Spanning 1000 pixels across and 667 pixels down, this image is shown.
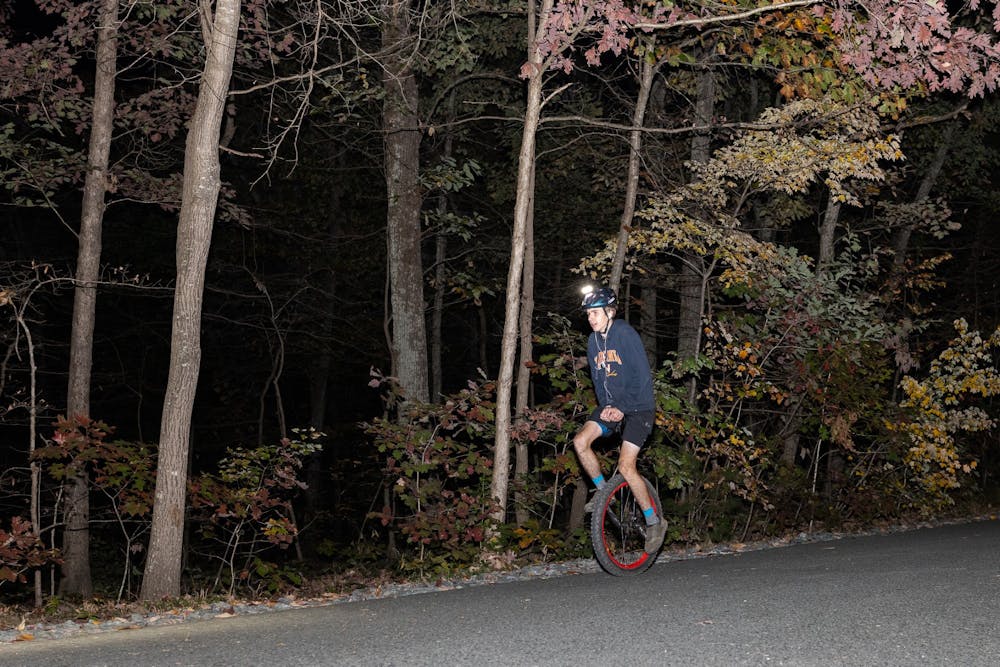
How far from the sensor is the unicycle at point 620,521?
8047 millimetres

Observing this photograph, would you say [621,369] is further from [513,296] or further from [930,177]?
[930,177]

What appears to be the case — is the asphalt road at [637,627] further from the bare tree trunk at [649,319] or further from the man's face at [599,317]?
the bare tree trunk at [649,319]

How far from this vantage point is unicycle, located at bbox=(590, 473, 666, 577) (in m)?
8.05

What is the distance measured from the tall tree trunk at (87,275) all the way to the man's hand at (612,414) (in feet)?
26.3

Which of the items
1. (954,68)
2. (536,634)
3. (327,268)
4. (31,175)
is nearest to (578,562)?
(536,634)

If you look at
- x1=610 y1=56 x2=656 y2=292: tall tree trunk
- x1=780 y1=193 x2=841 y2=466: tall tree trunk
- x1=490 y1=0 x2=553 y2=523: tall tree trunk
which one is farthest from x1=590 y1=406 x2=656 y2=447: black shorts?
x1=780 y1=193 x2=841 y2=466: tall tree trunk

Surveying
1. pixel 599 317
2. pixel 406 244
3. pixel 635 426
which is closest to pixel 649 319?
pixel 406 244

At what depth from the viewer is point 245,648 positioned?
19.0 feet

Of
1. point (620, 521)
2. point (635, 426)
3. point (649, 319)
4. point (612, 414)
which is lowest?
point (620, 521)

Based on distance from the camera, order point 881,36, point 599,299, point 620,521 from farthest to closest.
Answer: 1. point 881,36
2. point 620,521
3. point 599,299

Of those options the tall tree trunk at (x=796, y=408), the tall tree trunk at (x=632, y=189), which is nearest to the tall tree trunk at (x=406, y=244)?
the tall tree trunk at (x=632, y=189)

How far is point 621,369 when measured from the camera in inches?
313

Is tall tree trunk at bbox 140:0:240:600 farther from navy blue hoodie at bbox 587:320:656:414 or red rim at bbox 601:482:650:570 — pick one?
red rim at bbox 601:482:650:570

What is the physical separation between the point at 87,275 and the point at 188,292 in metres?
4.45
